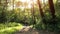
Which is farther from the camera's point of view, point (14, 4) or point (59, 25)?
point (14, 4)

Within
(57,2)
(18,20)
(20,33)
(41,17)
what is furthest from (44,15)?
(18,20)

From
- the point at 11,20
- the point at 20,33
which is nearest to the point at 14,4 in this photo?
the point at 11,20

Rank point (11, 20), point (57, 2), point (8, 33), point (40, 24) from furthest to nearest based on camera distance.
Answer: point (11, 20)
point (57, 2)
point (40, 24)
point (8, 33)

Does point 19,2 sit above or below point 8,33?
above

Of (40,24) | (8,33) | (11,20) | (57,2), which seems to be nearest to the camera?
(8,33)

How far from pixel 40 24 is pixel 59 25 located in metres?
1.42

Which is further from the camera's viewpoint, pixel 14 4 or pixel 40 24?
pixel 14 4

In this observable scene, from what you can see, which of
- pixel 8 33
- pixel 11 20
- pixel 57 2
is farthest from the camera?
pixel 11 20

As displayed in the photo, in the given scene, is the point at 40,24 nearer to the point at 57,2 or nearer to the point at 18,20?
the point at 57,2

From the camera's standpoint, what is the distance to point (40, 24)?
12.7m

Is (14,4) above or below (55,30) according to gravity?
above

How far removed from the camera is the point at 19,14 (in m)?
20.6

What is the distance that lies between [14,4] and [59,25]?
33.3 feet

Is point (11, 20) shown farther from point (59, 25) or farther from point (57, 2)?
point (59, 25)
